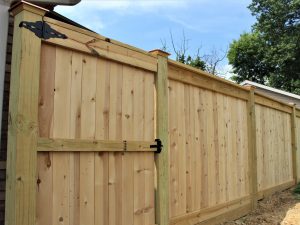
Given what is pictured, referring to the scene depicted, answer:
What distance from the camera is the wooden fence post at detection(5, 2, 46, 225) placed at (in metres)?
2.54

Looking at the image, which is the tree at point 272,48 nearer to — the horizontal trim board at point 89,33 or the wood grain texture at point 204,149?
the wood grain texture at point 204,149

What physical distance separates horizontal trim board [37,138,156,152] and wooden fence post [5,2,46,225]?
12 centimetres

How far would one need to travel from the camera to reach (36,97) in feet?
8.79

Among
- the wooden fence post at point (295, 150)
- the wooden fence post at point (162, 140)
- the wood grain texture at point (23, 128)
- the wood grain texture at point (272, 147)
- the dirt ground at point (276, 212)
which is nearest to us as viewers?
the wood grain texture at point (23, 128)

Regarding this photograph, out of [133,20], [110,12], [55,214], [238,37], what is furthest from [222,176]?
[238,37]

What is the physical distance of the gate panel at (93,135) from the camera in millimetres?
2811

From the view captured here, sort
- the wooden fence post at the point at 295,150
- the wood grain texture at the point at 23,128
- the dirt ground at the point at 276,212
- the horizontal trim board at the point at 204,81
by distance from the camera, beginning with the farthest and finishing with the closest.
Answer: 1. the wooden fence post at the point at 295,150
2. the dirt ground at the point at 276,212
3. the horizontal trim board at the point at 204,81
4. the wood grain texture at the point at 23,128

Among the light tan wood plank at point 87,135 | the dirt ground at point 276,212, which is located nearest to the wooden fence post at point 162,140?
the light tan wood plank at point 87,135

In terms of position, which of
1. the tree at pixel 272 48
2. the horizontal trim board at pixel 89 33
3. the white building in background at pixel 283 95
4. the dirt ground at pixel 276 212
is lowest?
the dirt ground at pixel 276 212

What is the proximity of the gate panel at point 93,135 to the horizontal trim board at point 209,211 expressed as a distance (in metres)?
0.56

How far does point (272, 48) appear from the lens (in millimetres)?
25844

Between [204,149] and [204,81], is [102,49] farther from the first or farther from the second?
[204,149]

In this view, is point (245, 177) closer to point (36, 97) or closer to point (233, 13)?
point (36, 97)

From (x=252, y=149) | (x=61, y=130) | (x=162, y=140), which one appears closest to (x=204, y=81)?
(x=162, y=140)
